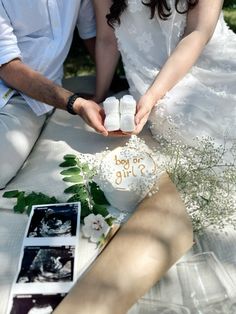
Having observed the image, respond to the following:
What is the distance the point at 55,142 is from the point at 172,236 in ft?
2.96

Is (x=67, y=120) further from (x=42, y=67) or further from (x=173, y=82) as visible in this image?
(x=173, y=82)

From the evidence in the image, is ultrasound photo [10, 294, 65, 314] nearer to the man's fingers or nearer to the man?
the man

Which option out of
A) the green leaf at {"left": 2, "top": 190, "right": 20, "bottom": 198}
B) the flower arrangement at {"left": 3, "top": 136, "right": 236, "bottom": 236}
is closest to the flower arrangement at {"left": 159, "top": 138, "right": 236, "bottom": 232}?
the flower arrangement at {"left": 3, "top": 136, "right": 236, "bottom": 236}

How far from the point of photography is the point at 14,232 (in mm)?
1762

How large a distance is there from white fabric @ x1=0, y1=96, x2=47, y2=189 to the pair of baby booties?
38 centimetres

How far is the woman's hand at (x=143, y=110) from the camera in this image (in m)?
2.09

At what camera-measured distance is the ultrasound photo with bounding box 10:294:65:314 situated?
143cm

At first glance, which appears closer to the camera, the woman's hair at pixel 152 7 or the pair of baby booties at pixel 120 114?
the pair of baby booties at pixel 120 114

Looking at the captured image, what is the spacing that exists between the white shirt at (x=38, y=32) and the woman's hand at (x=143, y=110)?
499mm

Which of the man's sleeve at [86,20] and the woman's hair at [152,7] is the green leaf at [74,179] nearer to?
the woman's hair at [152,7]

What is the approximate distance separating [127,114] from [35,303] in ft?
2.91

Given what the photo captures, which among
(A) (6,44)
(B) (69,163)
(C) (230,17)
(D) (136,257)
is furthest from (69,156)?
(C) (230,17)

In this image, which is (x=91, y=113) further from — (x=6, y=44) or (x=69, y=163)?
(x=6, y=44)

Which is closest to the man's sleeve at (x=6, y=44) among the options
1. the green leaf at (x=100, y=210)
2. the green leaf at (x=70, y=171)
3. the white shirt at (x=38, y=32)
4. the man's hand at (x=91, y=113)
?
the white shirt at (x=38, y=32)
